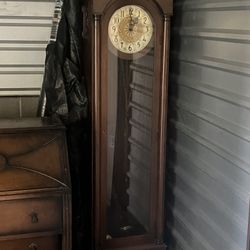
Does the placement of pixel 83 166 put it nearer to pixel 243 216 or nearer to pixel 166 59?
pixel 166 59

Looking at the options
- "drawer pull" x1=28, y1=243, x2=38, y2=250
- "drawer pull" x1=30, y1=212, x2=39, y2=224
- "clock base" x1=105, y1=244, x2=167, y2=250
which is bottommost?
"clock base" x1=105, y1=244, x2=167, y2=250

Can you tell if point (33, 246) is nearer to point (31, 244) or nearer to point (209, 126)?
point (31, 244)

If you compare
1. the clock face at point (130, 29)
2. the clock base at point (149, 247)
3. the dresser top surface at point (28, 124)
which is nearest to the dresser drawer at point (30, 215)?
the dresser top surface at point (28, 124)

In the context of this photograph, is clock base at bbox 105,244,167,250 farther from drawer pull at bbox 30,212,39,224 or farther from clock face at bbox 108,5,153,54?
clock face at bbox 108,5,153,54

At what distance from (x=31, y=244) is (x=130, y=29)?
1008 millimetres

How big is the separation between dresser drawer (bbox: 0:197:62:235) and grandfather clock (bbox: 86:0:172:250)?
31 centimetres

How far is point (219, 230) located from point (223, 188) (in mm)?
178

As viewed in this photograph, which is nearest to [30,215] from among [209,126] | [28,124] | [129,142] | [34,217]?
[34,217]

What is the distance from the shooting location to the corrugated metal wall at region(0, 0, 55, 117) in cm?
241

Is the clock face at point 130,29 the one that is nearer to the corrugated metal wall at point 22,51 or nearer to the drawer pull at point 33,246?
the corrugated metal wall at point 22,51

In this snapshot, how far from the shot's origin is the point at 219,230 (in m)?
2.02

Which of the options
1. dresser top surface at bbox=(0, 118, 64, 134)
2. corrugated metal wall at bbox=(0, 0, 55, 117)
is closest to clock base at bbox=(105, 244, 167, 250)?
dresser top surface at bbox=(0, 118, 64, 134)

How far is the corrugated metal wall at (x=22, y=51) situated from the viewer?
2.41 metres

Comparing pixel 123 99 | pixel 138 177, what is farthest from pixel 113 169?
pixel 123 99
